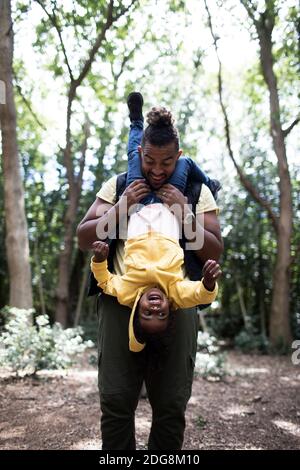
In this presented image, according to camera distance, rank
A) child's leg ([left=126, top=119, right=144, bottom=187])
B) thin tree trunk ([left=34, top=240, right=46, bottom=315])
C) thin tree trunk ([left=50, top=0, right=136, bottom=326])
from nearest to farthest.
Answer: child's leg ([left=126, top=119, right=144, bottom=187]) → thin tree trunk ([left=50, top=0, right=136, bottom=326]) → thin tree trunk ([left=34, top=240, right=46, bottom=315])

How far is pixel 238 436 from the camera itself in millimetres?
3893

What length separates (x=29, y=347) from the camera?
5230 millimetres

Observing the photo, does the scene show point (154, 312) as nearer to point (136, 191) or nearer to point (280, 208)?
point (136, 191)

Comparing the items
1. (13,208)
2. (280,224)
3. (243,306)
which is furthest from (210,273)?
(243,306)

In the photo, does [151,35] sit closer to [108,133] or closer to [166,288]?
[108,133]

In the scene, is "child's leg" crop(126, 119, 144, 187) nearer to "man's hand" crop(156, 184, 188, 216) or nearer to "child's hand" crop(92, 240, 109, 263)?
"man's hand" crop(156, 184, 188, 216)

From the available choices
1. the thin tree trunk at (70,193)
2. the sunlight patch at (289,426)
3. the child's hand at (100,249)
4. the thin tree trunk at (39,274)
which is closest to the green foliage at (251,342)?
the thin tree trunk at (70,193)

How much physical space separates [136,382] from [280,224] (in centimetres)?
675

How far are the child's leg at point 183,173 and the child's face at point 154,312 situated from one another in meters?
0.55

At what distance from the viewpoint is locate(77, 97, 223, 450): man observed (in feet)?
7.00

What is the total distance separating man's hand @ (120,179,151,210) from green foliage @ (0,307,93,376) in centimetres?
332

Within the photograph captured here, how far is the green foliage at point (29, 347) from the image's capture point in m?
5.13

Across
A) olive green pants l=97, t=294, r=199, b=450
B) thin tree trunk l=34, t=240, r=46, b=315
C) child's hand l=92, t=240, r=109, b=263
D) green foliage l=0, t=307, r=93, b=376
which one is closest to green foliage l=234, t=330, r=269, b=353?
thin tree trunk l=34, t=240, r=46, b=315

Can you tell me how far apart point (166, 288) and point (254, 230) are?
7455 millimetres
